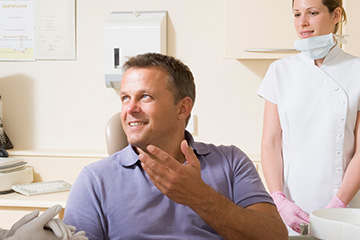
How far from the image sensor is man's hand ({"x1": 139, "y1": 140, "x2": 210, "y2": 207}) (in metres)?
1.16

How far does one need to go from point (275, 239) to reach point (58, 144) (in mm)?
2151

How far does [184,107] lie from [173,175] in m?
0.43

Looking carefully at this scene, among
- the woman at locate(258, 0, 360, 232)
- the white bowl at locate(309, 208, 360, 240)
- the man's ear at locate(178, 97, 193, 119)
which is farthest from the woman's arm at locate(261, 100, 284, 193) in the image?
the white bowl at locate(309, 208, 360, 240)

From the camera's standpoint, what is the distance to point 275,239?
135 cm

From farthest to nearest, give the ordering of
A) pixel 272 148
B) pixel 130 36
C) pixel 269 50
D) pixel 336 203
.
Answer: pixel 130 36, pixel 269 50, pixel 272 148, pixel 336 203

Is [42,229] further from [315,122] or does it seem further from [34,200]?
[34,200]

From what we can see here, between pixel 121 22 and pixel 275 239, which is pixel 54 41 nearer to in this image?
pixel 121 22

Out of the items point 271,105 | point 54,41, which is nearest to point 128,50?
point 54,41

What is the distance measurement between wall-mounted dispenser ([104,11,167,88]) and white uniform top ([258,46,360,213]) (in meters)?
1.30

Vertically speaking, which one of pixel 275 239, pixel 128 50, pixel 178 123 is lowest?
pixel 275 239

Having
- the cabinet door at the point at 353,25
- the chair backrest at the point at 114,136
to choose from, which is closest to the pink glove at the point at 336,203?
the chair backrest at the point at 114,136

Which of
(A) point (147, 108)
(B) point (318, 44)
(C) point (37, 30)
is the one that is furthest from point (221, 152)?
(C) point (37, 30)

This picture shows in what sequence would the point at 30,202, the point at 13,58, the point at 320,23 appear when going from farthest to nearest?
the point at 13,58, the point at 30,202, the point at 320,23

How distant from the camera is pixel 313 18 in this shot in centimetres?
175
